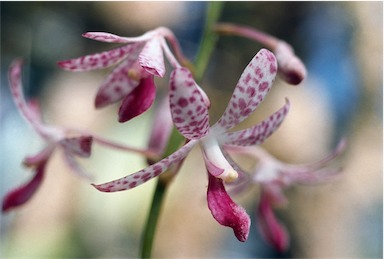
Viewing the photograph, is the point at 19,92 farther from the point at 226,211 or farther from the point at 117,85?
the point at 226,211

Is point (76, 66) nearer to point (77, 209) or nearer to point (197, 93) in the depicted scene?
point (197, 93)

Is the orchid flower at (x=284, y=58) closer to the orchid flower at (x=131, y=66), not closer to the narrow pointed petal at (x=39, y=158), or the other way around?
the orchid flower at (x=131, y=66)

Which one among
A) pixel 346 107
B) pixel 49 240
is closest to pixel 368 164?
pixel 346 107

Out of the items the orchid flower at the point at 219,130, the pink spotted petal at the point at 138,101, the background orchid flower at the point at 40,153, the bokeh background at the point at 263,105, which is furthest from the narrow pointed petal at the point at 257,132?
the bokeh background at the point at 263,105

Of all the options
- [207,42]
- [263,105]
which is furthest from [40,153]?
[263,105]

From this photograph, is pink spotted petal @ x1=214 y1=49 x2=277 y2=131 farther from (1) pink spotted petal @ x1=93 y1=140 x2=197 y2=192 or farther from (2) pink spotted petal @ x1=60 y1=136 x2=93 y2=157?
(2) pink spotted petal @ x1=60 y1=136 x2=93 y2=157

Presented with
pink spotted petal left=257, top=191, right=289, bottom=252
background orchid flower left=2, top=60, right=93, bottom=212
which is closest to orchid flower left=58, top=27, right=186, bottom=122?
background orchid flower left=2, top=60, right=93, bottom=212
